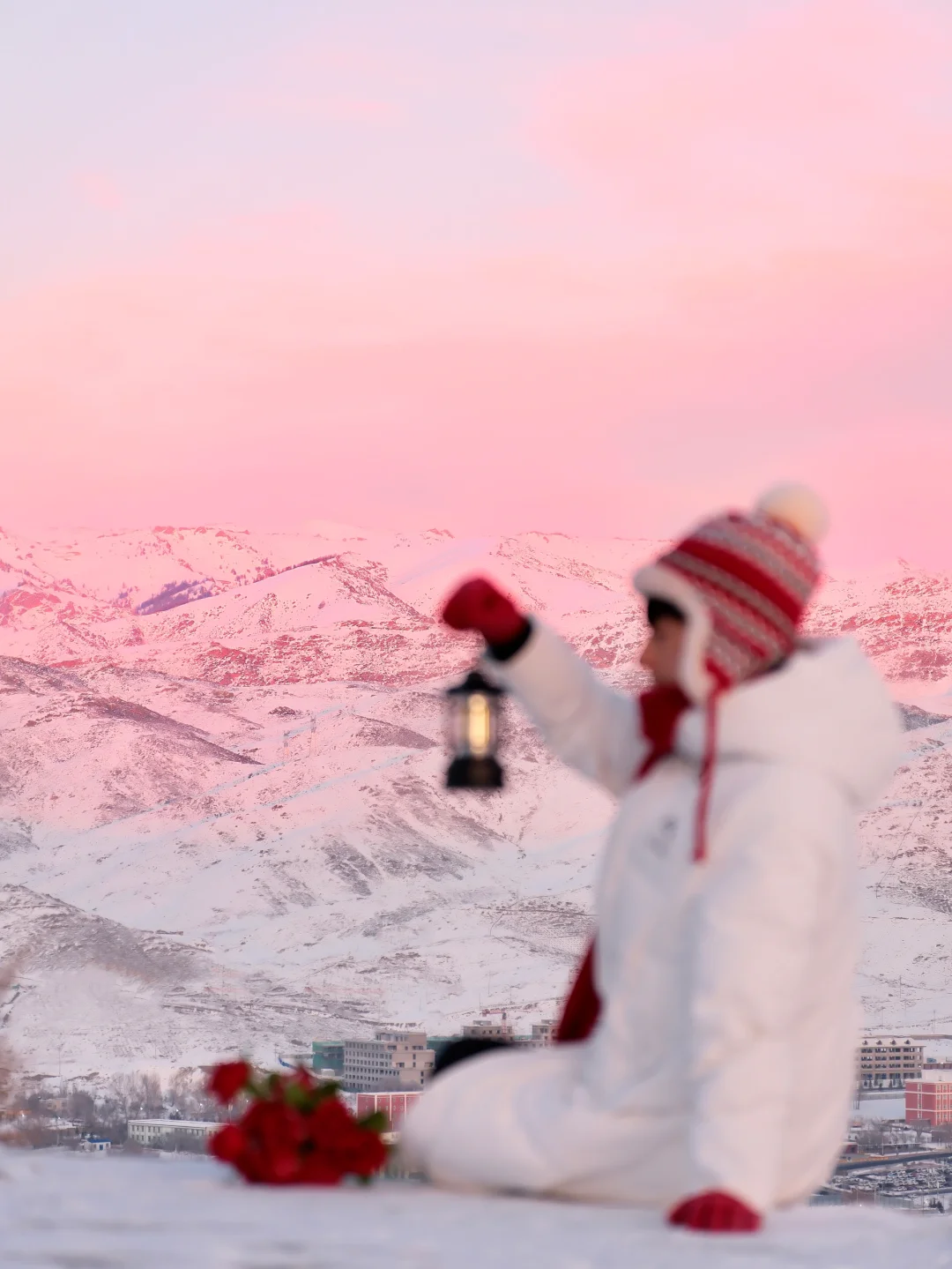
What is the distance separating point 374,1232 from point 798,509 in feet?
6.12

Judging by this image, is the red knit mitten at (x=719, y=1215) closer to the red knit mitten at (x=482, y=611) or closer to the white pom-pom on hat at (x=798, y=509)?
the red knit mitten at (x=482, y=611)


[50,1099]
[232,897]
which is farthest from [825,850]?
[232,897]

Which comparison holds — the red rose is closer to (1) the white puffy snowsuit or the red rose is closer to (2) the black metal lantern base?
(1) the white puffy snowsuit

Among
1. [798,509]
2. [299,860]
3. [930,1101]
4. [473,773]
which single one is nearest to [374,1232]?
[473,773]

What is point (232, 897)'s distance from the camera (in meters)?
121

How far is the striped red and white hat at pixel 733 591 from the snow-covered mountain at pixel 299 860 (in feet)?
215

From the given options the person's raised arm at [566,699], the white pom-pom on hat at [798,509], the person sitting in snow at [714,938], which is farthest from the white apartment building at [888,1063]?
the person sitting in snow at [714,938]

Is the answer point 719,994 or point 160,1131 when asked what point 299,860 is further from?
point 719,994

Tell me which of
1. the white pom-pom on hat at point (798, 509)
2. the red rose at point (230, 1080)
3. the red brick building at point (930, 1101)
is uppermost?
the white pom-pom on hat at point (798, 509)

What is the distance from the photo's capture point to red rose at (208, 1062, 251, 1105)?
428cm

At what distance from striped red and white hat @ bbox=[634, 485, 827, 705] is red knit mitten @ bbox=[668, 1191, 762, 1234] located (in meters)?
1.02

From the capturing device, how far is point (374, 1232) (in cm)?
364

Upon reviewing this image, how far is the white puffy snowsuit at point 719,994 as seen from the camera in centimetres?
388

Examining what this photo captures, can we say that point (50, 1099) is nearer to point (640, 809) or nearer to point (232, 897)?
point (232, 897)
